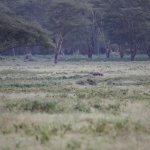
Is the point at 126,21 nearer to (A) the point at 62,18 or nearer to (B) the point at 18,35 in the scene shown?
(A) the point at 62,18

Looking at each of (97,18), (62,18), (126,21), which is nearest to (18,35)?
(62,18)

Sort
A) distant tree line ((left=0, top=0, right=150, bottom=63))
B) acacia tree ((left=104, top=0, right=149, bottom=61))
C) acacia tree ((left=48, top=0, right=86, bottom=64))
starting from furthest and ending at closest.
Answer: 1. acacia tree ((left=104, top=0, right=149, bottom=61))
2. distant tree line ((left=0, top=0, right=150, bottom=63))
3. acacia tree ((left=48, top=0, right=86, bottom=64))

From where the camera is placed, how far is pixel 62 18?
58.8m

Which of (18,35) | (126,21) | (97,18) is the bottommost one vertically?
(18,35)

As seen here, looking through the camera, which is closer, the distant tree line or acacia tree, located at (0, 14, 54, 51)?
acacia tree, located at (0, 14, 54, 51)

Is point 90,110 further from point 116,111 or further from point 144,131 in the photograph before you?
point 144,131

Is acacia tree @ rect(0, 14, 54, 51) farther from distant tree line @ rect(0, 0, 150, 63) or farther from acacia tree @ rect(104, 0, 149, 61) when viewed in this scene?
acacia tree @ rect(104, 0, 149, 61)

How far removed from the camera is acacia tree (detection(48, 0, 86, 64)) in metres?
56.7

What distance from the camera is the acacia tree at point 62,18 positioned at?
56.7m

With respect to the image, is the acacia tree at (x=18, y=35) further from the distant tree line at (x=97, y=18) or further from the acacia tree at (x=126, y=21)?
the acacia tree at (x=126, y=21)

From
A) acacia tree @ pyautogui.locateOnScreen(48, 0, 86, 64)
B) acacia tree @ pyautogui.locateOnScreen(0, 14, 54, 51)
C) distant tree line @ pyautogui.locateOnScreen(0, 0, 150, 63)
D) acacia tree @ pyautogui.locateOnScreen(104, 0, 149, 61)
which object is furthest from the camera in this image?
acacia tree @ pyautogui.locateOnScreen(104, 0, 149, 61)

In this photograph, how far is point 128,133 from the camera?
1034cm

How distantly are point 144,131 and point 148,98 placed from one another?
656 centimetres

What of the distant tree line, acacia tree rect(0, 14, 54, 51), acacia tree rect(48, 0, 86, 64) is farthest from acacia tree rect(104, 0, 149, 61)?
acacia tree rect(0, 14, 54, 51)
